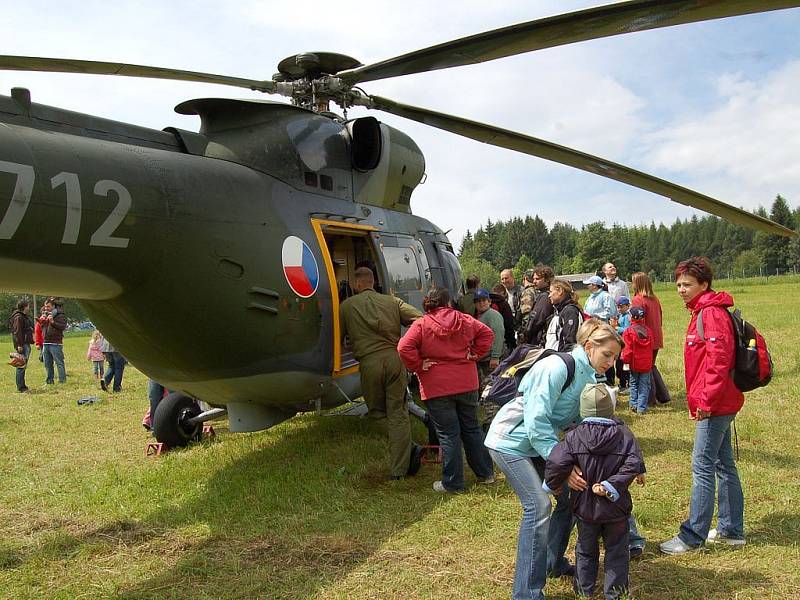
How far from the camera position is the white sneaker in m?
4.18

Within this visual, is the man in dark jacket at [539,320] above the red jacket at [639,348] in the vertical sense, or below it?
above

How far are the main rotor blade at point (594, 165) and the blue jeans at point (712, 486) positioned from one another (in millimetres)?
2858

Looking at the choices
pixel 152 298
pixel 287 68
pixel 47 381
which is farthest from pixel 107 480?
pixel 47 381

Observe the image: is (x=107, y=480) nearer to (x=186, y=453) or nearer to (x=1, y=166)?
(x=186, y=453)

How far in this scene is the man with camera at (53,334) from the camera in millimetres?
14703

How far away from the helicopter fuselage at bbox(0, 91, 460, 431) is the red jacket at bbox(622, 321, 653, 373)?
3450 millimetres

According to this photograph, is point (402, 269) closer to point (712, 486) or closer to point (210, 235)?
point (210, 235)

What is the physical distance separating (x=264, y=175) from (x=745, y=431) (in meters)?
5.76

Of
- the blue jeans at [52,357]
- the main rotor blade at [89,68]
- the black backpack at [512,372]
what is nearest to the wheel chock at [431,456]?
the black backpack at [512,372]

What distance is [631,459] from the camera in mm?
3248

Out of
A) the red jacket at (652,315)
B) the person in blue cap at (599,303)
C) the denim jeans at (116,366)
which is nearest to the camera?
the red jacket at (652,315)

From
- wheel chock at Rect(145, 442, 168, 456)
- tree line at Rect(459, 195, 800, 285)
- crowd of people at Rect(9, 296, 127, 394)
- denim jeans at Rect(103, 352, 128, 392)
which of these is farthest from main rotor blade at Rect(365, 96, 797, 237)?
tree line at Rect(459, 195, 800, 285)

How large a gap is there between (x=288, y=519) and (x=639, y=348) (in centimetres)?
533

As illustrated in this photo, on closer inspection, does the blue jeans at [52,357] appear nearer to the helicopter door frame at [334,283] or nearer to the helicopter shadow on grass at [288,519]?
the helicopter shadow on grass at [288,519]
